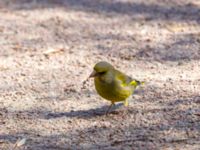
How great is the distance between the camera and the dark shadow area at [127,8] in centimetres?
964

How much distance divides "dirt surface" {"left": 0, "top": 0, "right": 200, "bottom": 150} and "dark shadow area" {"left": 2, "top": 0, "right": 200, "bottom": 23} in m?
0.02

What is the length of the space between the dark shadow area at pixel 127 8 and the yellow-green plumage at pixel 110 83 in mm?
3305

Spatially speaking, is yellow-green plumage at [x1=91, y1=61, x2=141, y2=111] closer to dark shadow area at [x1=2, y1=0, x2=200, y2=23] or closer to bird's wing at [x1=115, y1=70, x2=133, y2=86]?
bird's wing at [x1=115, y1=70, x2=133, y2=86]

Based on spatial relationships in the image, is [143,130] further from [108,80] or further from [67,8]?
[67,8]

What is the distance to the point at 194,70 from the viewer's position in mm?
7645

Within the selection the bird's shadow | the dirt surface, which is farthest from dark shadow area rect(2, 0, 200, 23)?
the bird's shadow

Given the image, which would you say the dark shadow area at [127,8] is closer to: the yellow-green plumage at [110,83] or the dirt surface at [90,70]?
the dirt surface at [90,70]

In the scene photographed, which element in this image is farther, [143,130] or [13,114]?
[13,114]

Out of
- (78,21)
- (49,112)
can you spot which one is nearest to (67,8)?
(78,21)

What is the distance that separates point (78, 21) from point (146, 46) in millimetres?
1423

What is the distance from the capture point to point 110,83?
6328 millimetres

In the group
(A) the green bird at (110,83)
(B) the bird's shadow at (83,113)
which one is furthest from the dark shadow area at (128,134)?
(A) the green bird at (110,83)

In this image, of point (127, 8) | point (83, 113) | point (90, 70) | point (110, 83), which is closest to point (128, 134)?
point (110, 83)

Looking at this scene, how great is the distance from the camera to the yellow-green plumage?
6301 mm
